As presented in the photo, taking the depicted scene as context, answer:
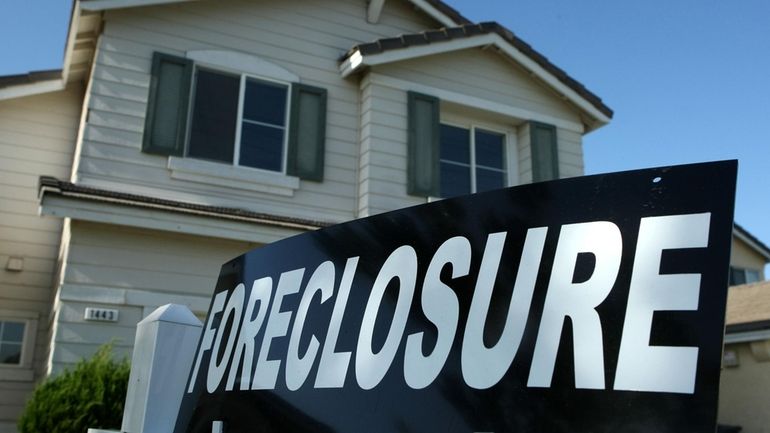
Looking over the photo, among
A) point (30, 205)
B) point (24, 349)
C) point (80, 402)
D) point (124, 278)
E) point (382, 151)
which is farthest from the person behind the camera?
point (30, 205)

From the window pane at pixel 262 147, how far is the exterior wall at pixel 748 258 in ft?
42.0

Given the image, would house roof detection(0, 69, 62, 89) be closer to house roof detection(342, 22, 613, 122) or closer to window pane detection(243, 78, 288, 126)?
window pane detection(243, 78, 288, 126)

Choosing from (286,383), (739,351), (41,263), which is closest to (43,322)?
(41,263)

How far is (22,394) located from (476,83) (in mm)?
7361

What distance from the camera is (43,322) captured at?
28.6 feet

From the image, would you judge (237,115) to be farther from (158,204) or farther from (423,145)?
(423,145)

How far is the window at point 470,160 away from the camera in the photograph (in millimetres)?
9656

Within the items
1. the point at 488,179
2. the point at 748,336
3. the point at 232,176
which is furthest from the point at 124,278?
the point at 748,336

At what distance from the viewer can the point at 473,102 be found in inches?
386

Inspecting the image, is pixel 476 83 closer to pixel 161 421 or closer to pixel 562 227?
pixel 161 421

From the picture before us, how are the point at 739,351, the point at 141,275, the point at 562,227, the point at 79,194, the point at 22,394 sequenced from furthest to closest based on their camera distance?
the point at 739,351, the point at 22,394, the point at 141,275, the point at 79,194, the point at 562,227

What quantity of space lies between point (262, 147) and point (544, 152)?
163 inches

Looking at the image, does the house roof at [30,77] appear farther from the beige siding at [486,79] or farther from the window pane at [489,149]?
the window pane at [489,149]

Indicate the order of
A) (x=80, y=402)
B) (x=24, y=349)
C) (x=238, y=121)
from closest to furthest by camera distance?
(x=80, y=402) → (x=24, y=349) → (x=238, y=121)
